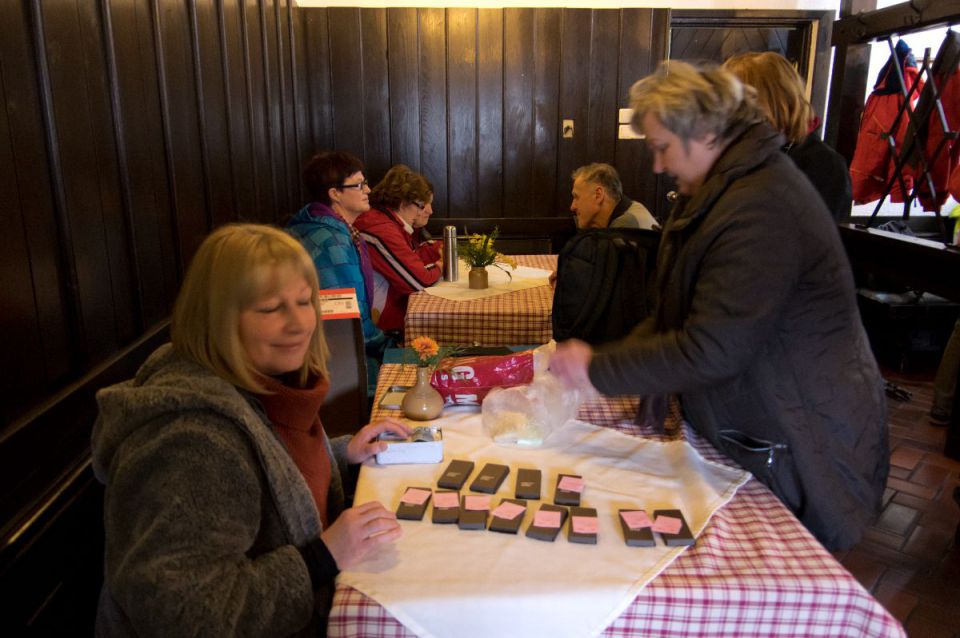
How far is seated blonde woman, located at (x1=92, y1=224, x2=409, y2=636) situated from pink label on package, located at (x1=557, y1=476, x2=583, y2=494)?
1.18ft

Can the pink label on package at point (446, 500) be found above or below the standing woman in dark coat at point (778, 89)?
below

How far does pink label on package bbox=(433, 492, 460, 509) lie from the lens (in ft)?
4.64

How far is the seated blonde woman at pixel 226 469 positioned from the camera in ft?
3.48

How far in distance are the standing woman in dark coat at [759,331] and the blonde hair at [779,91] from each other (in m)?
0.60

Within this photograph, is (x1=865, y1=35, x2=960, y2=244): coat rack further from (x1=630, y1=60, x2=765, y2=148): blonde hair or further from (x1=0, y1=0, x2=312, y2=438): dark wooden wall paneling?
(x1=0, y1=0, x2=312, y2=438): dark wooden wall paneling

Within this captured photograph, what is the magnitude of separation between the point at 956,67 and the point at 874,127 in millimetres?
876

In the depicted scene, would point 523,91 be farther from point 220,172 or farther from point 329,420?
point 329,420

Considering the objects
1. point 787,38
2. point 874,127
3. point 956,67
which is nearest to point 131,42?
point 956,67

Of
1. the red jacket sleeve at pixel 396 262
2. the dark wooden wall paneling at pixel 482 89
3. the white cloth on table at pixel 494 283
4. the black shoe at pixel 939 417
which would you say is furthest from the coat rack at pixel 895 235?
the red jacket sleeve at pixel 396 262

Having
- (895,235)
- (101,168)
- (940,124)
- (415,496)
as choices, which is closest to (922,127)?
(940,124)

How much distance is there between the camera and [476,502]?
142cm

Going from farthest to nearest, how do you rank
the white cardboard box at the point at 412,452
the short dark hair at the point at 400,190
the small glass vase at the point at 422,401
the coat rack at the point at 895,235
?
the short dark hair at the point at 400,190 < the coat rack at the point at 895,235 < the small glass vase at the point at 422,401 < the white cardboard box at the point at 412,452

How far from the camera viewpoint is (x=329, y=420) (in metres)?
2.38

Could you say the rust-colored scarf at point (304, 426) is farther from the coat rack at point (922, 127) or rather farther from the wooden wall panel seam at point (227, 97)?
the coat rack at point (922, 127)
